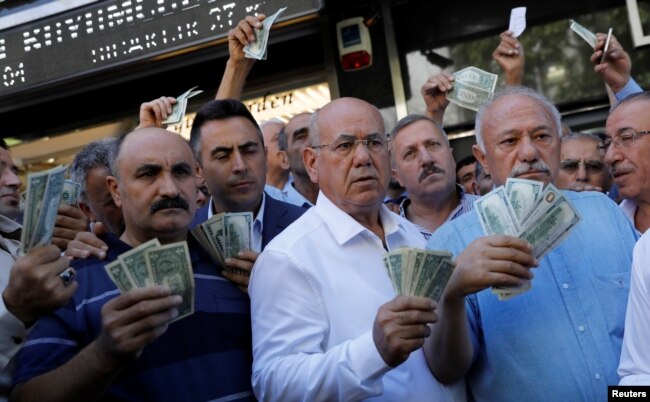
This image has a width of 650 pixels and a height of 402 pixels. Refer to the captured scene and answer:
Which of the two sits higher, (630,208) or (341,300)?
(630,208)

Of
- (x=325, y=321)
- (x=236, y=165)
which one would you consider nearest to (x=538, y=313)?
(x=325, y=321)

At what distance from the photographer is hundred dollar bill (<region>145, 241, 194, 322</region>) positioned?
255 centimetres

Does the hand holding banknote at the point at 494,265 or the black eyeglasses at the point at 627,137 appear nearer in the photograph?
the hand holding banknote at the point at 494,265

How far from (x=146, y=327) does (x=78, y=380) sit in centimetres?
28

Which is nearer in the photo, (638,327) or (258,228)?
(638,327)

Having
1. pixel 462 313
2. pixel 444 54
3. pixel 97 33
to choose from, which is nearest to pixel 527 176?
pixel 462 313

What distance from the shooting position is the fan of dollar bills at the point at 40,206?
2521mm

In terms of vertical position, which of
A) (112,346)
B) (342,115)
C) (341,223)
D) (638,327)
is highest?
(342,115)

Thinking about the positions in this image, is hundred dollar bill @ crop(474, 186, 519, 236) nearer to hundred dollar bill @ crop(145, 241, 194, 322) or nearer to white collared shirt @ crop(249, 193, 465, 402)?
white collared shirt @ crop(249, 193, 465, 402)

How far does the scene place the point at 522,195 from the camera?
9.17ft

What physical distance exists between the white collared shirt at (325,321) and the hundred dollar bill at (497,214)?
417mm

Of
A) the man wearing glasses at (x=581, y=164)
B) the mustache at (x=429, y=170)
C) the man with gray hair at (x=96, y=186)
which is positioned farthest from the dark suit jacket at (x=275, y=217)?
the man wearing glasses at (x=581, y=164)

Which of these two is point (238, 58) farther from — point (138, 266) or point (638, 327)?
point (638, 327)

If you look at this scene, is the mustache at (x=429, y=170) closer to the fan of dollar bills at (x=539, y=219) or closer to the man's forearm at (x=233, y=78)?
the man's forearm at (x=233, y=78)
